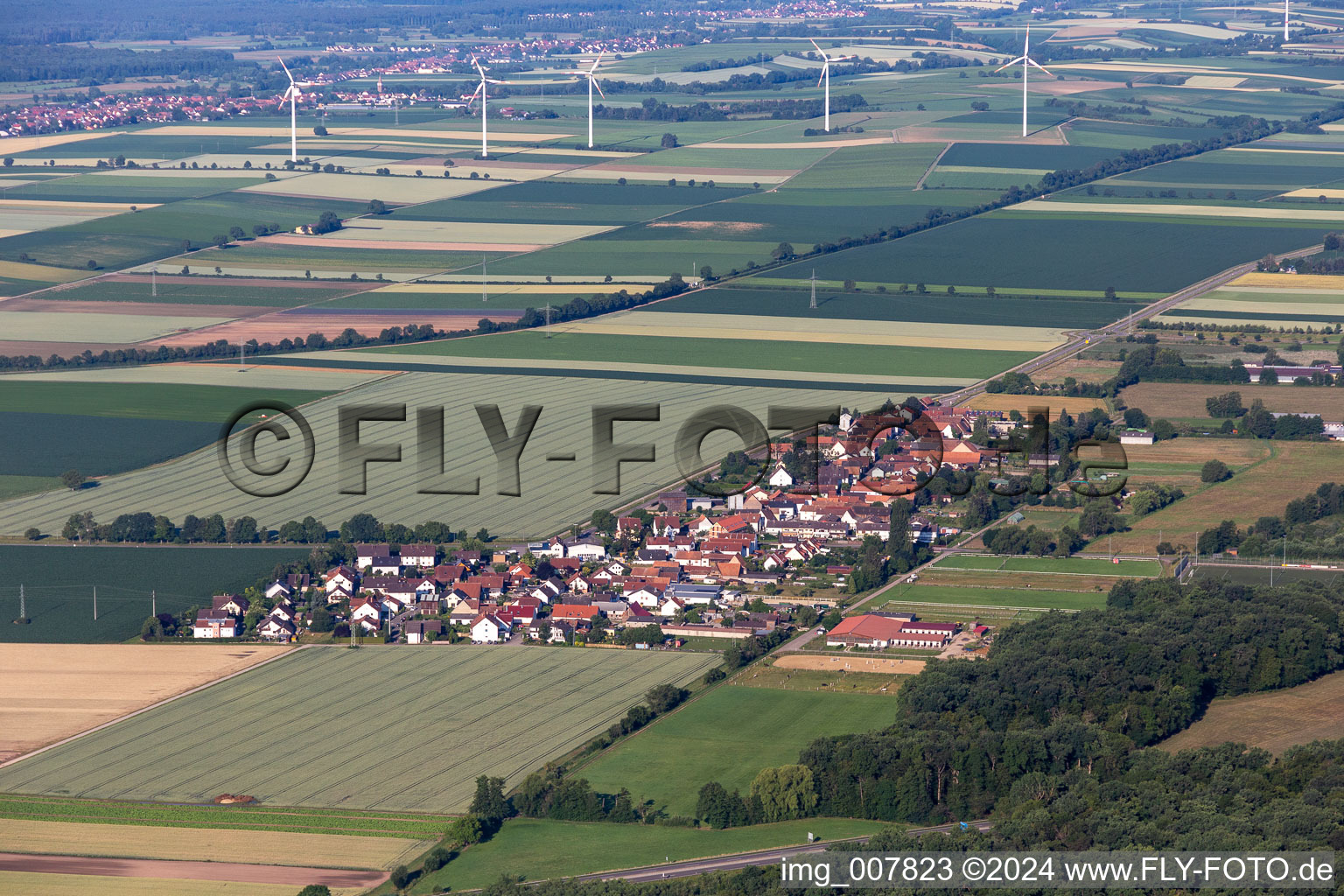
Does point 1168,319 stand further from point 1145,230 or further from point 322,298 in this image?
point 322,298

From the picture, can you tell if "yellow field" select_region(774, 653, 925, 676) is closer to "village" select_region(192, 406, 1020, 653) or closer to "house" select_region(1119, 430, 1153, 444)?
"village" select_region(192, 406, 1020, 653)

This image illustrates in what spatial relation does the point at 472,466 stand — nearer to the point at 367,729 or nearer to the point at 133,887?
the point at 367,729

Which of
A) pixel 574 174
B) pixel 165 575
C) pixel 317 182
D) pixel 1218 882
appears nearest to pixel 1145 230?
pixel 574 174

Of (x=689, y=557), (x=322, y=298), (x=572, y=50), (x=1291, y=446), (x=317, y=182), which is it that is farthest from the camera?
(x=572, y=50)

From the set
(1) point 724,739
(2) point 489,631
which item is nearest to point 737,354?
(2) point 489,631

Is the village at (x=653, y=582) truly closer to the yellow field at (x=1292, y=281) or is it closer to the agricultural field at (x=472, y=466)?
the agricultural field at (x=472, y=466)
